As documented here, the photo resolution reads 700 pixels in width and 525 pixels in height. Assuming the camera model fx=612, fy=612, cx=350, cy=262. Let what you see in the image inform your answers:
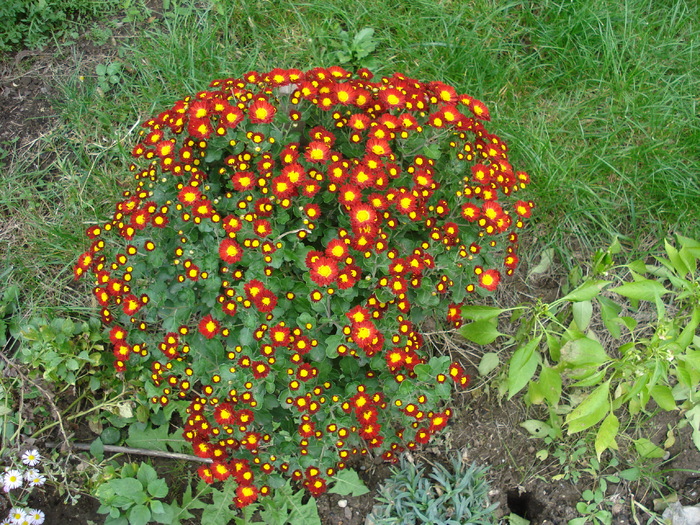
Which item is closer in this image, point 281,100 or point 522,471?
point 281,100

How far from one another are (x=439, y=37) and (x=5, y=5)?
8.16ft

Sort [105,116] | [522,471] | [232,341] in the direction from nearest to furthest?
1. [232,341]
2. [522,471]
3. [105,116]

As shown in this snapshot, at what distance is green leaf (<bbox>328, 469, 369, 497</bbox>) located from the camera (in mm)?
2590

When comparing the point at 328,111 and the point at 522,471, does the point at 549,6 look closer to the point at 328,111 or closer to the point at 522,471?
the point at 328,111

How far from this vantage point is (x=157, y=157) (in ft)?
8.48

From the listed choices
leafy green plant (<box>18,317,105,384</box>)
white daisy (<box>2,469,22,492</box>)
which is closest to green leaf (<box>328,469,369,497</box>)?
leafy green plant (<box>18,317,105,384</box>)

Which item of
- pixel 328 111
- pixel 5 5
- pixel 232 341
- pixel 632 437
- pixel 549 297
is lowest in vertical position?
pixel 632 437

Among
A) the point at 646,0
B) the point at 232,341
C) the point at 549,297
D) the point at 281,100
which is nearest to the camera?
the point at 232,341

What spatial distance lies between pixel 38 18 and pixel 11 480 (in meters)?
2.61

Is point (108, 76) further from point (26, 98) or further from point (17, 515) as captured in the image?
point (17, 515)

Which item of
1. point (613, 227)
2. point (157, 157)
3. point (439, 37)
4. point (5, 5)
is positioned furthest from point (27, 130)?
point (613, 227)

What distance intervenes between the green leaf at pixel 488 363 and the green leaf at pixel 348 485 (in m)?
0.77

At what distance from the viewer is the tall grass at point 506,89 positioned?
3.23 meters

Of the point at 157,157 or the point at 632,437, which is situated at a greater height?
the point at 157,157
